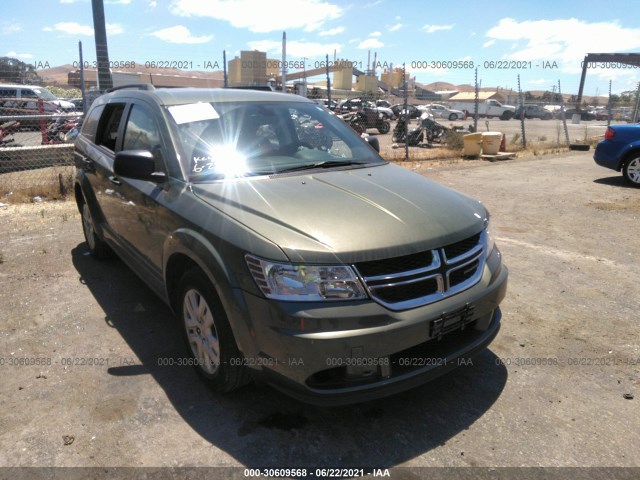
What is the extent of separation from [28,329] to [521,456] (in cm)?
365

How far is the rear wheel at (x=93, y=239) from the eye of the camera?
5109mm

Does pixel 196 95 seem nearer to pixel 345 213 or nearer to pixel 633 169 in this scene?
pixel 345 213

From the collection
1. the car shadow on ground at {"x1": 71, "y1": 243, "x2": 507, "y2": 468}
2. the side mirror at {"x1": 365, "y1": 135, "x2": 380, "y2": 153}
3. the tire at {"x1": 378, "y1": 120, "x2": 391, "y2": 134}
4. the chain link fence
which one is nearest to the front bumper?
the car shadow on ground at {"x1": 71, "y1": 243, "x2": 507, "y2": 468}

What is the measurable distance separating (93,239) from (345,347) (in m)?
4.00

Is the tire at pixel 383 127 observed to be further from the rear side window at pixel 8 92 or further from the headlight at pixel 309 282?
the headlight at pixel 309 282

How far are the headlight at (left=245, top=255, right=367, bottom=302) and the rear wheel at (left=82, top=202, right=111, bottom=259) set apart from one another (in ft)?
11.1

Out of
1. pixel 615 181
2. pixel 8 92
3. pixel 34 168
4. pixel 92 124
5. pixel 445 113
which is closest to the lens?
pixel 92 124

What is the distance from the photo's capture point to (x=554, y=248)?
5.63 metres

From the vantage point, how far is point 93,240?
17.2 feet

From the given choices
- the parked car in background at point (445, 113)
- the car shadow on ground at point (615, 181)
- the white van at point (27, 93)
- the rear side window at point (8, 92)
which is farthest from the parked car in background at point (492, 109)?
the car shadow on ground at point (615, 181)

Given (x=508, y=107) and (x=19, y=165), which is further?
(x=508, y=107)

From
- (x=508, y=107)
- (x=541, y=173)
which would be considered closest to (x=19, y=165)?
(x=541, y=173)

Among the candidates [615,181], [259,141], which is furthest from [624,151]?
[259,141]

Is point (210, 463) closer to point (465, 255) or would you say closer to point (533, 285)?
point (465, 255)
